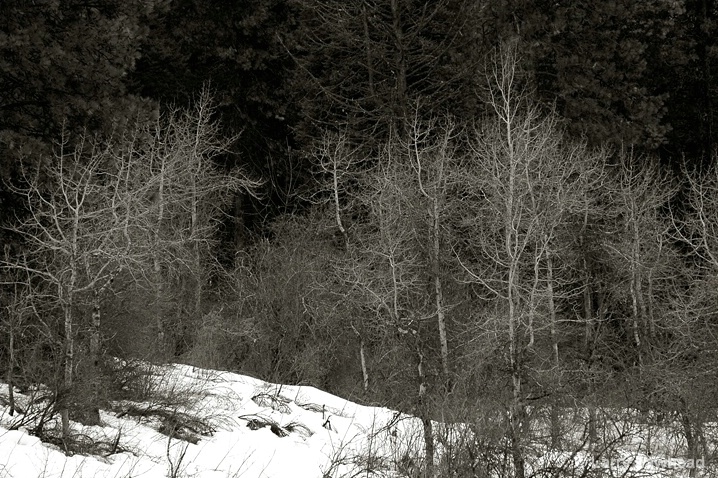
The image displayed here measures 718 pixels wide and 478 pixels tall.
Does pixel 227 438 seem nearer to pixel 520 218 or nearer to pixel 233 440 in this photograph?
pixel 233 440

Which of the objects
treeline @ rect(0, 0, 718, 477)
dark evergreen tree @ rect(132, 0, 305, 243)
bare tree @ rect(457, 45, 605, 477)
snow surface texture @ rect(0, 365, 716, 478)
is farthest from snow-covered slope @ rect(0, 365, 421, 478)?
dark evergreen tree @ rect(132, 0, 305, 243)

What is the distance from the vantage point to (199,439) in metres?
12.3

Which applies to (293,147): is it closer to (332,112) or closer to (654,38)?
(332,112)

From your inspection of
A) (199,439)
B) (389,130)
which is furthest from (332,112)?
(199,439)

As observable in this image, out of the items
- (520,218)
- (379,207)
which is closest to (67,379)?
(520,218)

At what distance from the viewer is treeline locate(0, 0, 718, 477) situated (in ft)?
50.8

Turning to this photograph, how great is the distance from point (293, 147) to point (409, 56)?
625 centimetres

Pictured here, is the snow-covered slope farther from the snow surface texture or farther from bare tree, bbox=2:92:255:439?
bare tree, bbox=2:92:255:439

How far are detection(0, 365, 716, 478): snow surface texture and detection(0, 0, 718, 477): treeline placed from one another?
56 cm

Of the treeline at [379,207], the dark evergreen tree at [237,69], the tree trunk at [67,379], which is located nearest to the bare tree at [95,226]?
the tree trunk at [67,379]

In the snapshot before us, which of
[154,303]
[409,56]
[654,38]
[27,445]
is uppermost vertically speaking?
[654,38]

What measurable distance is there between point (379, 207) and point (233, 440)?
10.5 metres

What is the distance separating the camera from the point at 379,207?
882 inches

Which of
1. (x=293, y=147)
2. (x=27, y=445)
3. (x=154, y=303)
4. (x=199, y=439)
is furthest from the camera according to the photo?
(x=293, y=147)
